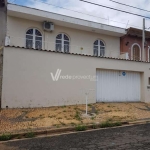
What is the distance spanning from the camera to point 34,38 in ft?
40.7

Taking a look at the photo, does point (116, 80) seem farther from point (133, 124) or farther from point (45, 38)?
point (45, 38)

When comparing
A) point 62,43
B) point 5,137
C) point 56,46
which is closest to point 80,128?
point 5,137

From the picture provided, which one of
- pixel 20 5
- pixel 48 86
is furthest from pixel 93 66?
pixel 20 5

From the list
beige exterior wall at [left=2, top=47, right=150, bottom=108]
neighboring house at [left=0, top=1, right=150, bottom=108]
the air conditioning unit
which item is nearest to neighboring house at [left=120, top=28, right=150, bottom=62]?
neighboring house at [left=0, top=1, right=150, bottom=108]

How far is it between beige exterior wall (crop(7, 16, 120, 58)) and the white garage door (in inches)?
119

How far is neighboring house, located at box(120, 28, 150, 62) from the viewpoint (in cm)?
1559

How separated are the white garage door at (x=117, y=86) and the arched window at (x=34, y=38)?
4840 millimetres

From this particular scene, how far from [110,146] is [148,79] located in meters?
10.1

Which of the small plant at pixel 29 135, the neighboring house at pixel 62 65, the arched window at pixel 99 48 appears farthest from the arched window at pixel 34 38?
the small plant at pixel 29 135

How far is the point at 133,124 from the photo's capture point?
23.9 feet

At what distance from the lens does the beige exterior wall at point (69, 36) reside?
11617 millimetres

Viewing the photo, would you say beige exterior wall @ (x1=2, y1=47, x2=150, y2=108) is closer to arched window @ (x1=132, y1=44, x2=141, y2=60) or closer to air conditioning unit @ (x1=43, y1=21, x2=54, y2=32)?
air conditioning unit @ (x1=43, y1=21, x2=54, y2=32)

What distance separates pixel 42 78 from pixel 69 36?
5.38 metres

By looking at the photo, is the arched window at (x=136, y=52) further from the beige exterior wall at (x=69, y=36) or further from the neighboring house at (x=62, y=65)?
the beige exterior wall at (x=69, y=36)
